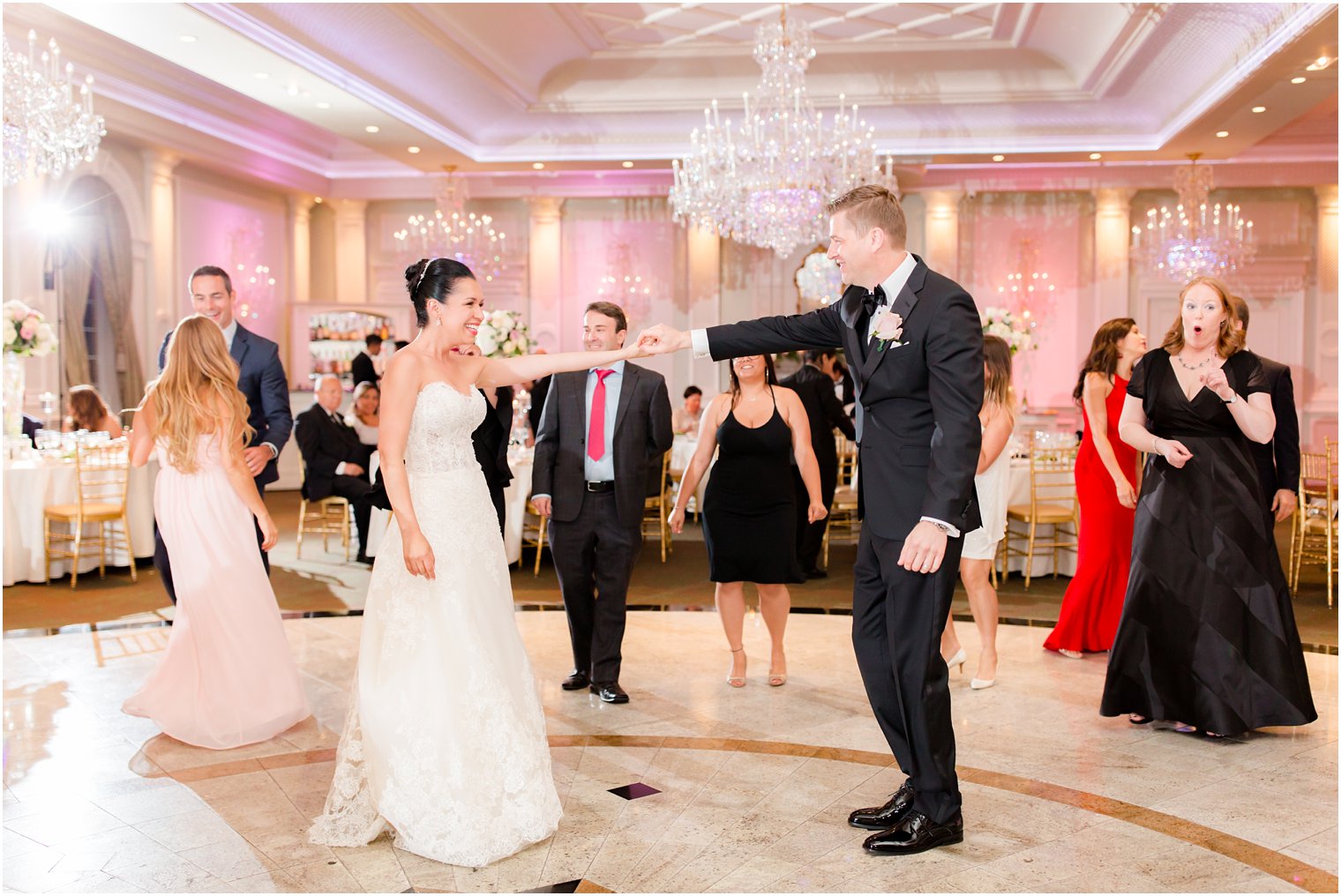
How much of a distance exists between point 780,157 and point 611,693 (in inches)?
Result: 242

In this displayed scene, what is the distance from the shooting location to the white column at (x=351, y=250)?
49.4 ft

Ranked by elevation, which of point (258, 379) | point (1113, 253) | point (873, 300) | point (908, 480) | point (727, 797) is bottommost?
point (727, 797)

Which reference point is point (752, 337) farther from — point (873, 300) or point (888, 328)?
point (888, 328)

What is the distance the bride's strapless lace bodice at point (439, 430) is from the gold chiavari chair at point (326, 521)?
5.46 metres

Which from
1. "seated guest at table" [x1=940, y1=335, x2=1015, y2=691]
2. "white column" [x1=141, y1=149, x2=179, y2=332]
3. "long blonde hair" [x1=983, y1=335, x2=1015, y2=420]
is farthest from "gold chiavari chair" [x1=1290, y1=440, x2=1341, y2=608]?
"white column" [x1=141, y1=149, x2=179, y2=332]

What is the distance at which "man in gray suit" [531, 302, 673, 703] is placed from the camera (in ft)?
15.6

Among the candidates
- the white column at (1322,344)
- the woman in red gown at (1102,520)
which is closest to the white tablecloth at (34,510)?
the woman in red gown at (1102,520)

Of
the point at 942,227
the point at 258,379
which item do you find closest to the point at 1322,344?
the point at 942,227

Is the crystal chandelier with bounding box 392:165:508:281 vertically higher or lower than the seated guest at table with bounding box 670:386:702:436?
higher

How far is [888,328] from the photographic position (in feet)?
10.1

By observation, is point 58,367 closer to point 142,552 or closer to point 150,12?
point 142,552

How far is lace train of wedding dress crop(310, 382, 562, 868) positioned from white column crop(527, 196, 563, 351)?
1150cm

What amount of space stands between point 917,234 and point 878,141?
2101mm

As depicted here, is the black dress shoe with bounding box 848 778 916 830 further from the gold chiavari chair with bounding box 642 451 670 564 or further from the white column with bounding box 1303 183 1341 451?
the white column with bounding box 1303 183 1341 451
